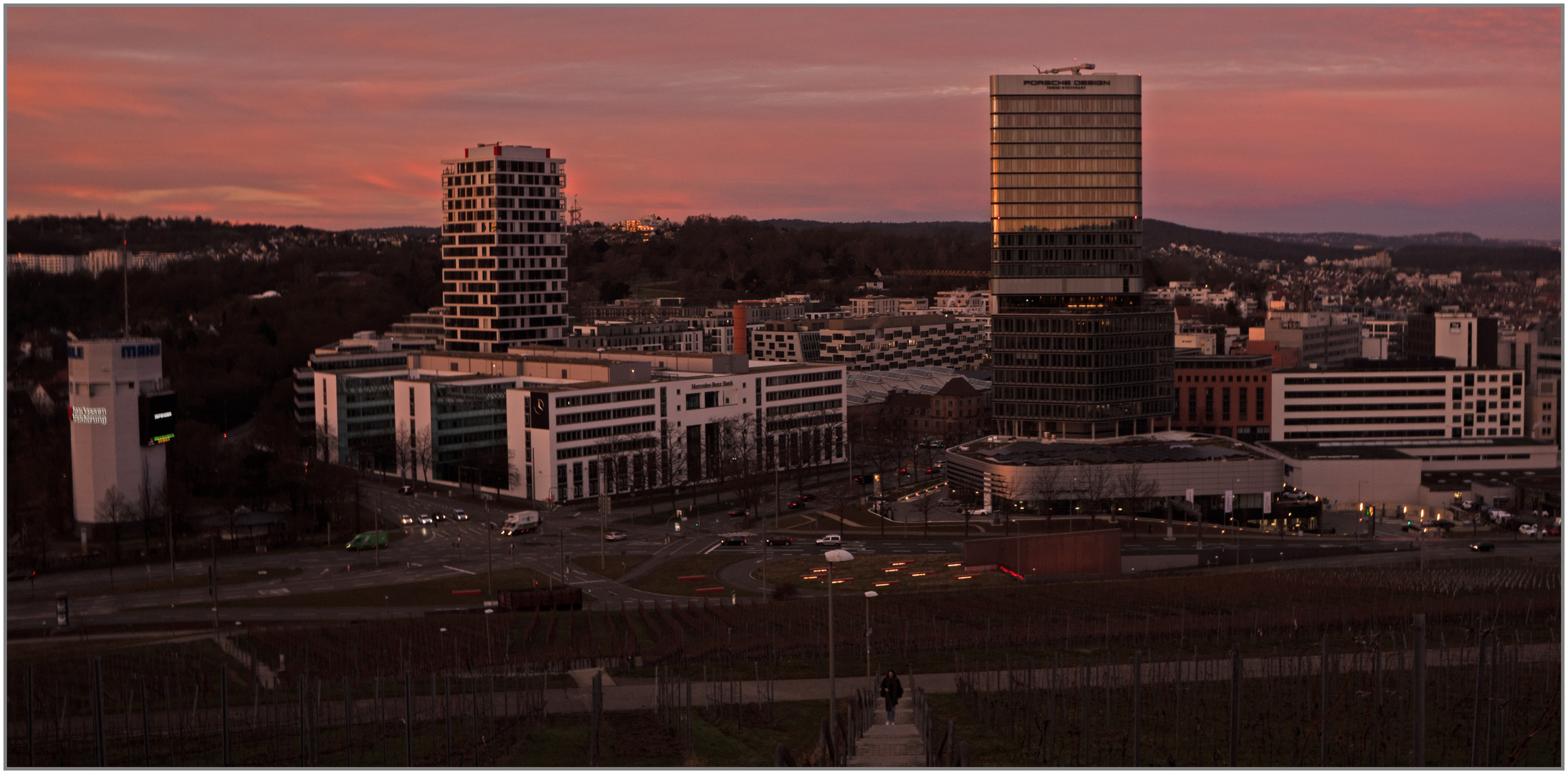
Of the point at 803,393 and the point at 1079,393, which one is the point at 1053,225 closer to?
the point at 1079,393

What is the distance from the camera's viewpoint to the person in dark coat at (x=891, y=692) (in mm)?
38062

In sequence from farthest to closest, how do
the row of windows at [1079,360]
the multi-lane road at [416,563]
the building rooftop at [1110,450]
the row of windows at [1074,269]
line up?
the row of windows at [1074,269], the row of windows at [1079,360], the building rooftop at [1110,450], the multi-lane road at [416,563]

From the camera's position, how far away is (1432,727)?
45.9 metres

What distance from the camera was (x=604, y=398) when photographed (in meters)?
112

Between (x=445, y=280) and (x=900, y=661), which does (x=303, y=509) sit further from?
(x=445, y=280)

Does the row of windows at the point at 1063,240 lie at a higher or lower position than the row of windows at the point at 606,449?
higher

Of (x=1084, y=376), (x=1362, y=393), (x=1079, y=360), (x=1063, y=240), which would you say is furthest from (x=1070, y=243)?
(x=1362, y=393)

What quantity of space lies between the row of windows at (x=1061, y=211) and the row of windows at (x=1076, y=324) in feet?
25.5

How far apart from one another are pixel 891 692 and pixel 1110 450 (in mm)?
75284

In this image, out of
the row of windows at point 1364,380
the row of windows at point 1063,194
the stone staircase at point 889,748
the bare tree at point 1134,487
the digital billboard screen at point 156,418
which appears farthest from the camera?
the row of windows at point 1364,380

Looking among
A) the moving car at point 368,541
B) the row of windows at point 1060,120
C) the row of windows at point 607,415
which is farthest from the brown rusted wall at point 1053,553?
the row of windows at point 1060,120

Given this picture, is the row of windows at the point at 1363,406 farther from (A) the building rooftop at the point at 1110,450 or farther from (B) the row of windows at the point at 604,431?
(B) the row of windows at the point at 604,431

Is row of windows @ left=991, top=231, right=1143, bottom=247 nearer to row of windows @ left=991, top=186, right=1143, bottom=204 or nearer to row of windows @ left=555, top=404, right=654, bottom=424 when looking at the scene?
row of windows @ left=991, top=186, right=1143, bottom=204

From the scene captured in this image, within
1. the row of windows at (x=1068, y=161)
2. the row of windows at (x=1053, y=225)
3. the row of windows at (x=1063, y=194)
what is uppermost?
the row of windows at (x=1068, y=161)
